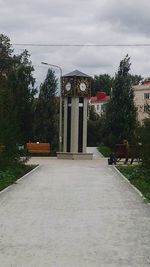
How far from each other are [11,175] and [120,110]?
2564 centimetres

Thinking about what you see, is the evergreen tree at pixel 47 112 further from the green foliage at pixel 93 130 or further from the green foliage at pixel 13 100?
the green foliage at pixel 93 130

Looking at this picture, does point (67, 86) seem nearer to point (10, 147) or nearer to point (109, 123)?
point (109, 123)

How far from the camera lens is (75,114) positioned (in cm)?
3919

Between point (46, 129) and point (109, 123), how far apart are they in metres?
9.74

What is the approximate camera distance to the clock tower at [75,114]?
1543 inches

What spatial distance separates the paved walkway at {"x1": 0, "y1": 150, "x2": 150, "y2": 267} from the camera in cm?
758

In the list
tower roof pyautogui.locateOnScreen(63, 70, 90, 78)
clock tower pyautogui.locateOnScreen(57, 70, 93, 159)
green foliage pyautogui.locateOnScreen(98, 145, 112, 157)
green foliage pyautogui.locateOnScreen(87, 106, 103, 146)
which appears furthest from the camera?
green foliage pyautogui.locateOnScreen(87, 106, 103, 146)

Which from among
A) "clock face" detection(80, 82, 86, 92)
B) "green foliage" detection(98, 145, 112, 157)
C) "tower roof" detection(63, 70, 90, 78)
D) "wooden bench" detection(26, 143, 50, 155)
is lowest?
"green foliage" detection(98, 145, 112, 157)

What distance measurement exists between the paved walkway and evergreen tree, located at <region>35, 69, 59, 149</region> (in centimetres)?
3627

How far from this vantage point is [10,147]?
22875mm

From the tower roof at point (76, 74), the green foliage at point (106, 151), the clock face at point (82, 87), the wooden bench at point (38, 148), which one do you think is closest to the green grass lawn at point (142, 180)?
the clock face at point (82, 87)

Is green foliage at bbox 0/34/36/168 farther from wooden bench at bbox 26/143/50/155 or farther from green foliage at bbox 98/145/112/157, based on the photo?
green foliage at bbox 98/145/112/157

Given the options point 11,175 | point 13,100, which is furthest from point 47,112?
point 11,175

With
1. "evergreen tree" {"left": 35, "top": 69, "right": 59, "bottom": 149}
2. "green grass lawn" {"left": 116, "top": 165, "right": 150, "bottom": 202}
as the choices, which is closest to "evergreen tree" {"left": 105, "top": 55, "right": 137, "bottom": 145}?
"evergreen tree" {"left": 35, "top": 69, "right": 59, "bottom": 149}
